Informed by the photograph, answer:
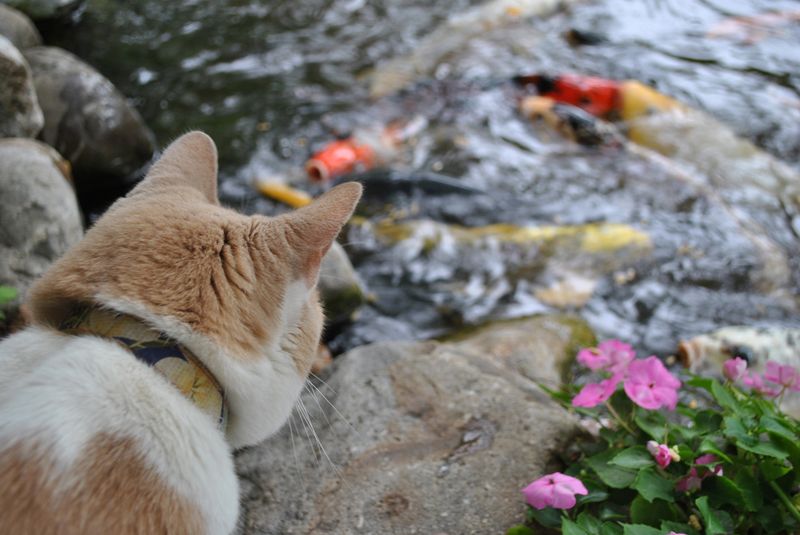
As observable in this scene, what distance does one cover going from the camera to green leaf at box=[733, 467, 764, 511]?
209cm

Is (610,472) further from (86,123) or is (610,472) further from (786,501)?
(86,123)

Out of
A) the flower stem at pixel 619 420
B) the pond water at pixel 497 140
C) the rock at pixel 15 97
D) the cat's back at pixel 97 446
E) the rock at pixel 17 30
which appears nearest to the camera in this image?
the cat's back at pixel 97 446

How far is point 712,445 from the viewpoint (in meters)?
2.19

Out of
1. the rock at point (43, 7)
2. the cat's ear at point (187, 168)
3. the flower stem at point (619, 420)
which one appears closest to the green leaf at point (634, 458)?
the flower stem at point (619, 420)

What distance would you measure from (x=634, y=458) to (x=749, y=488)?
1.06 ft

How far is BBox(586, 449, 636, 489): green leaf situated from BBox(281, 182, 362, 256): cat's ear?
3.70 ft

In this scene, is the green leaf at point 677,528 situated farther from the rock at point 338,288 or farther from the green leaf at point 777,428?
the rock at point 338,288

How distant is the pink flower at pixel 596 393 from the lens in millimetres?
2332

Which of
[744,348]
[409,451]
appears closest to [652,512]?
[409,451]

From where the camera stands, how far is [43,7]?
7.54m

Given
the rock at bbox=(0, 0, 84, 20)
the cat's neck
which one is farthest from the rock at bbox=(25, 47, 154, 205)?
the cat's neck

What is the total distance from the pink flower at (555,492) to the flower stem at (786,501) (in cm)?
54

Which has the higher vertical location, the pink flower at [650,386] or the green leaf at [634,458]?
the pink flower at [650,386]

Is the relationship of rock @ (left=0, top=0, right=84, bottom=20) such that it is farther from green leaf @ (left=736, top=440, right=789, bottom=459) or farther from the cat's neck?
green leaf @ (left=736, top=440, right=789, bottom=459)
